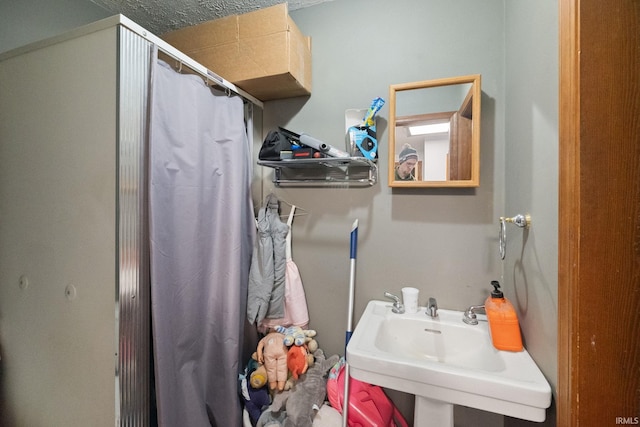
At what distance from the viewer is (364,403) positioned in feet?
3.61

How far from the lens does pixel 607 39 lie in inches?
20.8

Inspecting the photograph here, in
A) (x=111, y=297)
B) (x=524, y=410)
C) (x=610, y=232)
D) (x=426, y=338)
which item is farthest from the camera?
(x=426, y=338)

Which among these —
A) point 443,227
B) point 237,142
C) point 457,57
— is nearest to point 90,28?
point 237,142

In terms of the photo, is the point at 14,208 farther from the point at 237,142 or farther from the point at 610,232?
the point at 610,232

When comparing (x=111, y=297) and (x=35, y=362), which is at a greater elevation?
(x=111, y=297)

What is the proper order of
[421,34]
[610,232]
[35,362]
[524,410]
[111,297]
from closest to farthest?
1. [610,232]
2. [524,410]
3. [111,297]
4. [35,362]
5. [421,34]

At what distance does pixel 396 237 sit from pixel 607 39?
0.90m

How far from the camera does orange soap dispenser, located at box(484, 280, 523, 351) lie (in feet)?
2.87

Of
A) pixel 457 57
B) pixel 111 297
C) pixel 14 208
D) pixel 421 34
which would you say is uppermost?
pixel 421 34

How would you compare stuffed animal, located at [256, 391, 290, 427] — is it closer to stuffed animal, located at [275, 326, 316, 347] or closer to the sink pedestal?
stuffed animal, located at [275, 326, 316, 347]

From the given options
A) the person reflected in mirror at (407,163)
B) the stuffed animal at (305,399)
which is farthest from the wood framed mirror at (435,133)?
the stuffed animal at (305,399)

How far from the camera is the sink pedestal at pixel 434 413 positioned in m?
0.83

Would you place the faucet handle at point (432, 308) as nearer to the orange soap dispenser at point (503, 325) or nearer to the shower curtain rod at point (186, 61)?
the orange soap dispenser at point (503, 325)

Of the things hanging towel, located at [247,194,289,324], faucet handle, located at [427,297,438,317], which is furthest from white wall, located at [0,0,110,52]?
faucet handle, located at [427,297,438,317]
